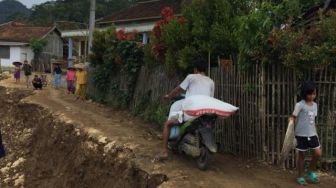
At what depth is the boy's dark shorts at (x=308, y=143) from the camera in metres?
8.54

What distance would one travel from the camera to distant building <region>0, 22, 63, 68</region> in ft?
169

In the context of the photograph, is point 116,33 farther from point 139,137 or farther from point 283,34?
point 283,34

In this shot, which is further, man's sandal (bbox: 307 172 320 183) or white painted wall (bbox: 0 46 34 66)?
white painted wall (bbox: 0 46 34 66)

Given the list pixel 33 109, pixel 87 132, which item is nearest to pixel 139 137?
pixel 87 132

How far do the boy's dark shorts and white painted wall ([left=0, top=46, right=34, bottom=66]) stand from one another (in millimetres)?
45168

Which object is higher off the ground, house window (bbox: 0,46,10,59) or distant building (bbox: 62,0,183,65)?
distant building (bbox: 62,0,183,65)

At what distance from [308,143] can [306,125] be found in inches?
11.2

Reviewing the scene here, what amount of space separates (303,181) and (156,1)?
29.8 m

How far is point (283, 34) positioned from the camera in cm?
926

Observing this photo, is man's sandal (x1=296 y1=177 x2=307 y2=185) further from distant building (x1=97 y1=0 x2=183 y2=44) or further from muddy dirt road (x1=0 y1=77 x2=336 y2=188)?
distant building (x1=97 y1=0 x2=183 y2=44)

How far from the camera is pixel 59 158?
14.1m

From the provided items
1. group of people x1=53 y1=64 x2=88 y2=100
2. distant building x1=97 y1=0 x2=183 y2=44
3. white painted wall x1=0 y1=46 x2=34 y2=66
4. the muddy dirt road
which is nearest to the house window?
white painted wall x1=0 y1=46 x2=34 y2=66

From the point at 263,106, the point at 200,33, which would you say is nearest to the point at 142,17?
the point at 200,33

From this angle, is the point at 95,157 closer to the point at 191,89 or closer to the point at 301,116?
the point at 191,89
